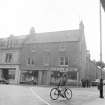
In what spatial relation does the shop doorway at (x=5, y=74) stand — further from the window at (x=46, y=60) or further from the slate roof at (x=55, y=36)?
the window at (x=46, y=60)

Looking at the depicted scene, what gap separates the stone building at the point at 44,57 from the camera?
3589 centimetres

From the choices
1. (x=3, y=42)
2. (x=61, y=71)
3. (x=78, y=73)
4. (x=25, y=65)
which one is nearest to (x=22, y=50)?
(x=25, y=65)

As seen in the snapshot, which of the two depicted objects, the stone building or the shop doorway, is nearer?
the stone building

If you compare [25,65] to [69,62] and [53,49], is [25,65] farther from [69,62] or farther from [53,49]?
[69,62]

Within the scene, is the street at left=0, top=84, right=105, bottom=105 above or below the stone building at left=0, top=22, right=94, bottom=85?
below

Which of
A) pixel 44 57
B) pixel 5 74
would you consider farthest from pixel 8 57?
pixel 44 57

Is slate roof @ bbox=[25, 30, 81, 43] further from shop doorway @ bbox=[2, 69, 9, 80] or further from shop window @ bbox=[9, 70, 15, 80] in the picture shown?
shop doorway @ bbox=[2, 69, 9, 80]

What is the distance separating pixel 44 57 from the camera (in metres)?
38.5

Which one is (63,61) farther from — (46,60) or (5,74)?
(5,74)

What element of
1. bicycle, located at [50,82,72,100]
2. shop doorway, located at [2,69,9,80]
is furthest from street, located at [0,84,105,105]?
shop doorway, located at [2,69,9,80]

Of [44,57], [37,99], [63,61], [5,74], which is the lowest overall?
[37,99]

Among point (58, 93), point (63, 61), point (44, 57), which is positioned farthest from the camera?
point (44, 57)

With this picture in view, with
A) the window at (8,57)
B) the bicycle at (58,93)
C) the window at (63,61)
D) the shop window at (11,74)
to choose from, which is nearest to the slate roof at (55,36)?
the window at (63,61)

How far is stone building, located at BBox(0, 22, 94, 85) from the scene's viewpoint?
1413 inches
